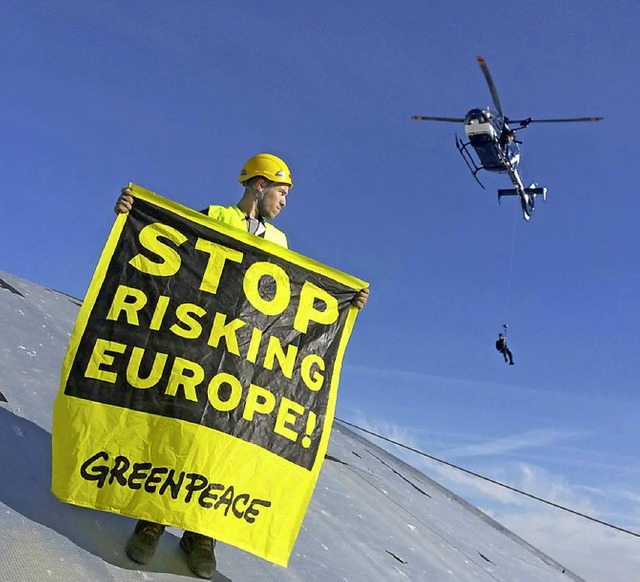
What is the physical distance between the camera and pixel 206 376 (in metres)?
3.05

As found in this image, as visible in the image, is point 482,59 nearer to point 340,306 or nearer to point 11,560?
point 340,306

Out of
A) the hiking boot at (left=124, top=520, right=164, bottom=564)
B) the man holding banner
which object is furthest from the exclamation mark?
the hiking boot at (left=124, top=520, right=164, bottom=564)

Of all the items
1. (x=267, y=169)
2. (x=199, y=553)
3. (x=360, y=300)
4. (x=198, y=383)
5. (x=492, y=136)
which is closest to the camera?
(x=199, y=553)

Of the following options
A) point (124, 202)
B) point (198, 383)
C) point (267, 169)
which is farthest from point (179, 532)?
point (267, 169)

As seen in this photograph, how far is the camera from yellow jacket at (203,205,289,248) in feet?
11.2

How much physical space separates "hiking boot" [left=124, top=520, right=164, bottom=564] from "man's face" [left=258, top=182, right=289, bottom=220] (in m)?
1.62

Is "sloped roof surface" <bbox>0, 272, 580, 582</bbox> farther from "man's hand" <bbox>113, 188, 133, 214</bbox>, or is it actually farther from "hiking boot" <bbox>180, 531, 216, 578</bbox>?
"man's hand" <bbox>113, 188, 133, 214</bbox>

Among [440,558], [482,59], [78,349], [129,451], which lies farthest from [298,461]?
[482,59]

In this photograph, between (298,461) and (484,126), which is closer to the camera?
(298,461)

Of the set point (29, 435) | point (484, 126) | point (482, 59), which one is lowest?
point (29, 435)

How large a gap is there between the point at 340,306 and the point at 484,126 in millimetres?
20364

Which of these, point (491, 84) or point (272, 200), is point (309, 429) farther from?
point (491, 84)

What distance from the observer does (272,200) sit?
3.48m

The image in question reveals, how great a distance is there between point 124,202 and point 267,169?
29.1 inches
